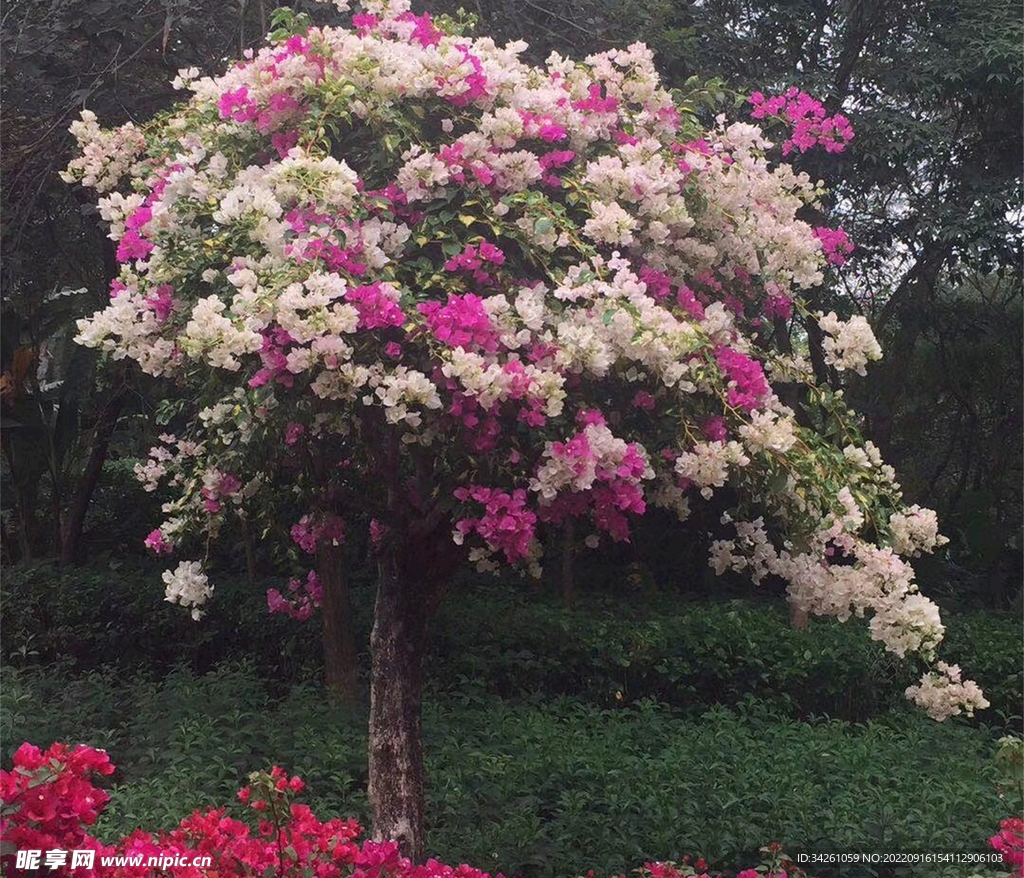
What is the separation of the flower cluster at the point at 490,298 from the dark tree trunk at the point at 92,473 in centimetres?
441

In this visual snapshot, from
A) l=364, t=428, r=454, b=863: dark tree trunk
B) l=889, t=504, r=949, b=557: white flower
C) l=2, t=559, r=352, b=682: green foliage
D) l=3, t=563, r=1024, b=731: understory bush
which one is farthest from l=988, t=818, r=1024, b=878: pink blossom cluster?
l=2, t=559, r=352, b=682: green foliage

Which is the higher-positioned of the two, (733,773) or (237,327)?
(237,327)

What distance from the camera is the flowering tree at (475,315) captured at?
3.03 metres

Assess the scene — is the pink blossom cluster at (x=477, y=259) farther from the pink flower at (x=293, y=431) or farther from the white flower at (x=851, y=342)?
the white flower at (x=851, y=342)

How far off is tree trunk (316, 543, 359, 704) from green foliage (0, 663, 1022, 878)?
5.9 inches

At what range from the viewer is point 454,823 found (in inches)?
177

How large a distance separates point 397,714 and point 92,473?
18.0ft

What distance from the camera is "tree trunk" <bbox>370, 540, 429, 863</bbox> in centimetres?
395

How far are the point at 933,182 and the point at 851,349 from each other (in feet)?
20.1

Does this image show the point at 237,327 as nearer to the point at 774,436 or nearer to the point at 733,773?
the point at 774,436

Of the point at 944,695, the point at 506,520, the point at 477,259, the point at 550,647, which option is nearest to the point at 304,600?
the point at 506,520

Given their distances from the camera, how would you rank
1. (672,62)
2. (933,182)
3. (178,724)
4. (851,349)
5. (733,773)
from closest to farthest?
(851,349)
(733,773)
(178,724)
(672,62)
(933,182)

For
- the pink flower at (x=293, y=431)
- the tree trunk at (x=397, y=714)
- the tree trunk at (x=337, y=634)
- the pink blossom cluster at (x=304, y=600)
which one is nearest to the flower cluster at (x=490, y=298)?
the pink flower at (x=293, y=431)

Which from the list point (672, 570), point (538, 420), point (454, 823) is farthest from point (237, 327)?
point (672, 570)
